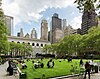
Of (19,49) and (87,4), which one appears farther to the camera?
(19,49)

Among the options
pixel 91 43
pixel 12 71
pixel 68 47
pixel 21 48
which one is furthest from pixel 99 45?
pixel 21 48

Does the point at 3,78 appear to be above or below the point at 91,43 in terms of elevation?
below

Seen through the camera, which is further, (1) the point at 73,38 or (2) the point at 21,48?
(2) the point at 21,48

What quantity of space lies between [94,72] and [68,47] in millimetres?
67554

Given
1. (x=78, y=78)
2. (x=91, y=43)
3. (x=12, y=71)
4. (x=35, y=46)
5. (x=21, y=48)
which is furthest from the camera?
(x=35, y=46)

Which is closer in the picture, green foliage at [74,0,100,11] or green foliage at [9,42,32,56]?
green foliage at [74,0,100,11]

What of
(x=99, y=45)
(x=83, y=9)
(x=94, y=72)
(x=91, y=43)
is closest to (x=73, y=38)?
(x=91, y=43)

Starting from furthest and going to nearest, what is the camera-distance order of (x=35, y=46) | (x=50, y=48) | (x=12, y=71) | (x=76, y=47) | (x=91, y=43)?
(x=35, y=46)
(x=50, y=48)
(x=76, y=47)
(x=91, y=43)
(x=12, y=71)

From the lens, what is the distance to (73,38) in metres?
91.4

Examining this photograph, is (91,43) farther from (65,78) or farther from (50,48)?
(50,48)

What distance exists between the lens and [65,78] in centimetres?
2092

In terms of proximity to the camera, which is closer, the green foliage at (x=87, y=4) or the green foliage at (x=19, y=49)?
the green foliage at (x=87, y=4)

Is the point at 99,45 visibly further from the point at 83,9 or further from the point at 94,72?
the point at 83,9

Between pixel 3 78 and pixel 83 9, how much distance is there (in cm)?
1300
